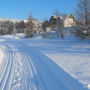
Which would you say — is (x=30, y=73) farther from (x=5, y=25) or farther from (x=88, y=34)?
(x=5, y=25)

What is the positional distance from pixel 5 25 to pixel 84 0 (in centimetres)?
8832

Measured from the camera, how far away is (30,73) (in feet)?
28.8

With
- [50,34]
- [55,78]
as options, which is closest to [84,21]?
[50,34]

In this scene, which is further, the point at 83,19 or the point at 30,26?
the point at 30,26

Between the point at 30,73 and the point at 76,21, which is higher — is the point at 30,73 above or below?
below

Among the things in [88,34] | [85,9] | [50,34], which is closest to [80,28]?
[88,34]

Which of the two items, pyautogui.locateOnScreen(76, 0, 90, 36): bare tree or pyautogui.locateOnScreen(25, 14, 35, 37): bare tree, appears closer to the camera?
pyautogui.locateOnScreen(76, 0, 90, 36): bare tree

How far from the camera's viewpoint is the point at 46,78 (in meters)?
7.75

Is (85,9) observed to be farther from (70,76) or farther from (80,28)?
(70,76)

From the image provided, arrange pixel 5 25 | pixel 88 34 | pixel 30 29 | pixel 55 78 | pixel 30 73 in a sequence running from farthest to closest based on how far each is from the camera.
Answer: pixel 5 25 → pixel 30 29 → pixel 88 34 → pixel 30 73 → pixel 55 78

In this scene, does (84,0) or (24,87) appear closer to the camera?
(24,87)

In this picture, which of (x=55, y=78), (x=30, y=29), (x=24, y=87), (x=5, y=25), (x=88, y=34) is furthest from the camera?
(x=5, y=25)

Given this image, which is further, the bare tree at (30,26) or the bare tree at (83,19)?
the bare tree at (30,26)

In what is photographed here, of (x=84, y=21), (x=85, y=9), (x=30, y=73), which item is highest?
(x=85, y=9)
